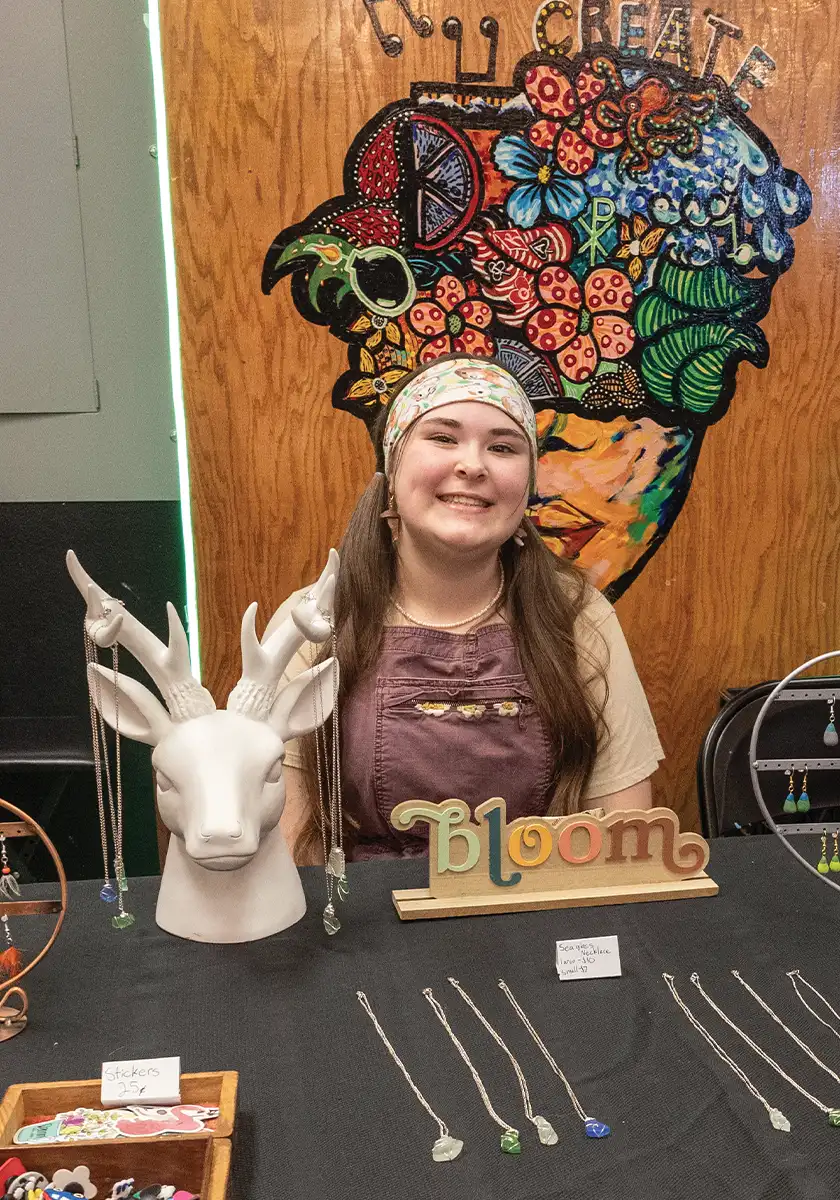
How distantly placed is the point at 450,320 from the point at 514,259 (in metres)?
0.18

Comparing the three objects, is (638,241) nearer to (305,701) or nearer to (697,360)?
(697,360)

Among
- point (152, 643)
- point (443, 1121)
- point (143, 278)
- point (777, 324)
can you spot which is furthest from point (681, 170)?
point (443, 1121)

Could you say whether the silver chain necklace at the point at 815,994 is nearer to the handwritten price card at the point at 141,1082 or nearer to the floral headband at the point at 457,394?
the handwritten price card at the point at 141,1082

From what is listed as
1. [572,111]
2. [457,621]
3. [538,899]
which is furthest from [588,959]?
[572,111]

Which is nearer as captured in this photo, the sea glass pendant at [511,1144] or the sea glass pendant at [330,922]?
the sea glass pendant at [511,1144]

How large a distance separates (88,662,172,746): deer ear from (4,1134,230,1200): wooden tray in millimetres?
445

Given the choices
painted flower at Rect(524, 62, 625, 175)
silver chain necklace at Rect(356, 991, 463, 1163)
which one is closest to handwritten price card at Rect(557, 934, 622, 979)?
silver chain necklace at Rect(356, 991, 463, 1163)

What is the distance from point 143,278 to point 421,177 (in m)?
0.59

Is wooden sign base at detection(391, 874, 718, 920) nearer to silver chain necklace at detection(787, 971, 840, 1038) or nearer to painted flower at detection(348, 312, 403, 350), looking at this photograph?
silver chain necklace at detection(787, 971, 840, 1038)

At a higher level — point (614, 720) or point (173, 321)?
point (173, 321)

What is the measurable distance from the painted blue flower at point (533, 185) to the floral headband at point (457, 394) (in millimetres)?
627

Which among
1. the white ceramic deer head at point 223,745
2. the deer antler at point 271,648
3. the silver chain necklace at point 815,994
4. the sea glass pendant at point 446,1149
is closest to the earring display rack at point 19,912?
the white ceramic deer head at point 223,745

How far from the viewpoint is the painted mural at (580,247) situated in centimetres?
196

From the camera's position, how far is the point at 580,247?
2.04 metres
